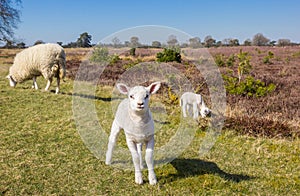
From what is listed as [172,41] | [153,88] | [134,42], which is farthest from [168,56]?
[153,88]

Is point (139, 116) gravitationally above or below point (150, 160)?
above

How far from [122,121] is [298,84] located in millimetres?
10752

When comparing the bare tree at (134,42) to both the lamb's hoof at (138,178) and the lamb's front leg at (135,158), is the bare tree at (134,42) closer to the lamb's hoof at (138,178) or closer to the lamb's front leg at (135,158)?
the lamb's front leg at (135,158)

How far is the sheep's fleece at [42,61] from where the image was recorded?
431 inches

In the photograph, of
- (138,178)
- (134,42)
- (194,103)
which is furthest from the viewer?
(194,103)

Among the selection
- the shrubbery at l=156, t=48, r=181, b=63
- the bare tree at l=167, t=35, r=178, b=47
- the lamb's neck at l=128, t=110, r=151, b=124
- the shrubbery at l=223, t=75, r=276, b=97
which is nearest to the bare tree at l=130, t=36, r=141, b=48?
the bare tree at l=167, t=35, r=178, b=47

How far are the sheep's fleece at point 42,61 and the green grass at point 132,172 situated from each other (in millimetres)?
4012

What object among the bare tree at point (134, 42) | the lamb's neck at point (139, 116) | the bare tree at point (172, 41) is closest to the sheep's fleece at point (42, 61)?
the bare tree at point (134, 42)

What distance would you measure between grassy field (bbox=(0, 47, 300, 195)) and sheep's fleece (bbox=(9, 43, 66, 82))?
395 centimetres

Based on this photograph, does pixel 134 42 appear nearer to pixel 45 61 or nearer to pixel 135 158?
pixel 135 158

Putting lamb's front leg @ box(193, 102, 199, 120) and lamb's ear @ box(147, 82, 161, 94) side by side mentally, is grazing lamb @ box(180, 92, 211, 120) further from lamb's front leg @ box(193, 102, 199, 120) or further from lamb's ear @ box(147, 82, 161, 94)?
lamb's ear @ box(147, 82, 161, 94)

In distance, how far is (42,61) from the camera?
435 inches

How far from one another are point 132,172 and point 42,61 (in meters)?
7.92

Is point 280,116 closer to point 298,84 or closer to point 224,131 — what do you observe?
point 224,131
